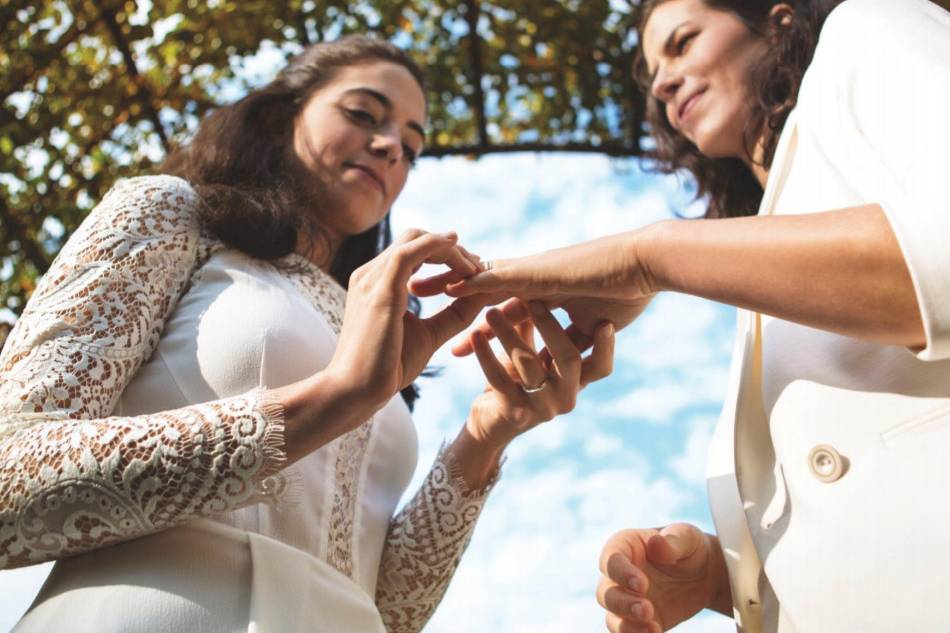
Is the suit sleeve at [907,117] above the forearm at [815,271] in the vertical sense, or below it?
above

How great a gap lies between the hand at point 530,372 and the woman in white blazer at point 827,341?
5cm

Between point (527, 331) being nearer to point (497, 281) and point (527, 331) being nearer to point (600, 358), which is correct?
point (600, 358)

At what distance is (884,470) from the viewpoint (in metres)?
1.67

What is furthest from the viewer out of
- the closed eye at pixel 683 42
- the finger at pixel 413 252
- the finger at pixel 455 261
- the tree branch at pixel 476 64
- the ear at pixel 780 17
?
the tree branch at pixel 476 64

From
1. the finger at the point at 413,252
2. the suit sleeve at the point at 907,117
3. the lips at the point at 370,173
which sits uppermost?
the suit sleeve at the point at 907,117

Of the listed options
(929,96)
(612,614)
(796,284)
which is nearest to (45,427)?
(612,614)

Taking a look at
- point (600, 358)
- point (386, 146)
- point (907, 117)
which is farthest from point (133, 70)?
point (907, 117)

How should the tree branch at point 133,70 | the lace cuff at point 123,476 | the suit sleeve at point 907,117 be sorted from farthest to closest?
1. the tree branch at point 133,70
2. the lace cuff at point 123,476
3. the suit sleeve at point 907,117

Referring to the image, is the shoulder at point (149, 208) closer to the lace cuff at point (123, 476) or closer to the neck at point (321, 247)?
the neck at point (321, 247)

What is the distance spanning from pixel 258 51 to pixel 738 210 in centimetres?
216

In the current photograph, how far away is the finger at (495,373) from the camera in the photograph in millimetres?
2447

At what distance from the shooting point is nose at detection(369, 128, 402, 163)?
9.84ft

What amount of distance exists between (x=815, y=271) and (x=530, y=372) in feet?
2.94

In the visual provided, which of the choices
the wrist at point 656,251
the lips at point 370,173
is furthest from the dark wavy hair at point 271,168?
the wrist at point 656,251
